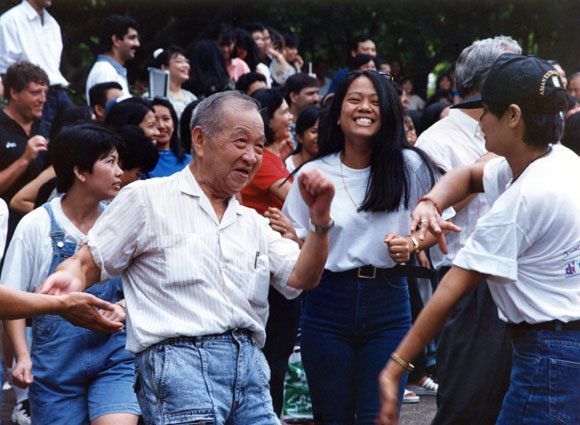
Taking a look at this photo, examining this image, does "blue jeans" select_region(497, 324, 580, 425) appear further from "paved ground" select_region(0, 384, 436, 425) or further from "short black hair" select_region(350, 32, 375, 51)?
"short black hair" select_region(350, 32, 375, 51)

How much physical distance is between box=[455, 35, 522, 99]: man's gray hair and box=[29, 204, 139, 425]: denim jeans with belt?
7.74ft

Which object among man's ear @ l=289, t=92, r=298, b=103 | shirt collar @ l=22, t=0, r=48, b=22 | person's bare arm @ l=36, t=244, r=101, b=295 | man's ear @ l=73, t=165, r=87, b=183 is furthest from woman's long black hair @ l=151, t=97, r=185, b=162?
person's bare arm @ l=36, t=244, r=101, b=295

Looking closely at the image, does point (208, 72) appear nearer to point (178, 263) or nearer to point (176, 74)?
point (176, 74)

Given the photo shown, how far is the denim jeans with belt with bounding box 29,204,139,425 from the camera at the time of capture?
14.8 feet

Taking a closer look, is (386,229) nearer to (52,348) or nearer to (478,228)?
(478,228)

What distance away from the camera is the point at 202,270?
3.62 metres

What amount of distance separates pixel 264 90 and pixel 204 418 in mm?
4139

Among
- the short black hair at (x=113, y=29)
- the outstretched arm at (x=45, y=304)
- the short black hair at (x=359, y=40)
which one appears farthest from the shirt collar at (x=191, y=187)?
the short black hair at (x=359, y=40)

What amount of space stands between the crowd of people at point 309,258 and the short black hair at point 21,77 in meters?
0.67

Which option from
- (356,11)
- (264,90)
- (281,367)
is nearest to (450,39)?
(356,11)

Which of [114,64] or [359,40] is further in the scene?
[359,40]

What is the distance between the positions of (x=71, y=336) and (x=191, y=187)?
4.22ft

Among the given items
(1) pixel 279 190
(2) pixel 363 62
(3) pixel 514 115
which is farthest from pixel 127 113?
(2) pixel 363 62

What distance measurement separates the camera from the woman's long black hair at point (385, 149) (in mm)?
4816
